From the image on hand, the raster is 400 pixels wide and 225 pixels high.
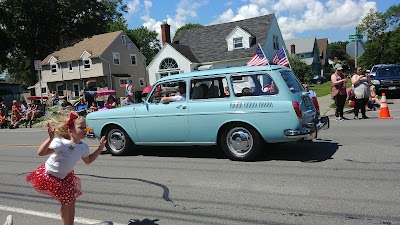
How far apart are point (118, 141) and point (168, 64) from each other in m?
27.6

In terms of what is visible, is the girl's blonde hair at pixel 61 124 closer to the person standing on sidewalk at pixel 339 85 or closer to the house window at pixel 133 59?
the person standing on sidewalk at pixel 339 85

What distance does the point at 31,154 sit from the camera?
9.98 metres

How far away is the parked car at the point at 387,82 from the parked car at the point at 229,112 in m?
13.0

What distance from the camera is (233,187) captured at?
5.62 m

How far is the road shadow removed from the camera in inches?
286

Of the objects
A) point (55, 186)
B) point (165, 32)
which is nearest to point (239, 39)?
point (165, 32)

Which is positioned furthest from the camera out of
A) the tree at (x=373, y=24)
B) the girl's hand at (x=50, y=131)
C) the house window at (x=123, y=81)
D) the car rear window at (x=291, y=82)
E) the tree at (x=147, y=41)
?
the tree at (x=147, y=41)

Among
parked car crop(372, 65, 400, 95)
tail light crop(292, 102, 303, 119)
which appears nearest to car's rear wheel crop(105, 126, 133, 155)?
tail light crop(292, 102, 303, 119)

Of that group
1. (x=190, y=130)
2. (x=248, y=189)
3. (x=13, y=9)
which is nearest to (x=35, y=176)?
(x=248, y=189)

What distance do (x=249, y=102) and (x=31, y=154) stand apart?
626 cm

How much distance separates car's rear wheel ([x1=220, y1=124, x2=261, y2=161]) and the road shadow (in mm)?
224

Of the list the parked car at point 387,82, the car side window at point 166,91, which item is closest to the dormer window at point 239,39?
the parked car at point 387,82

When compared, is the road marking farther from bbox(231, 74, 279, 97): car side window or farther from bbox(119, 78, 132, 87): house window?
bbox(119, 78, 132, 87): house window

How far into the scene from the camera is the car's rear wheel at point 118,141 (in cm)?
846
